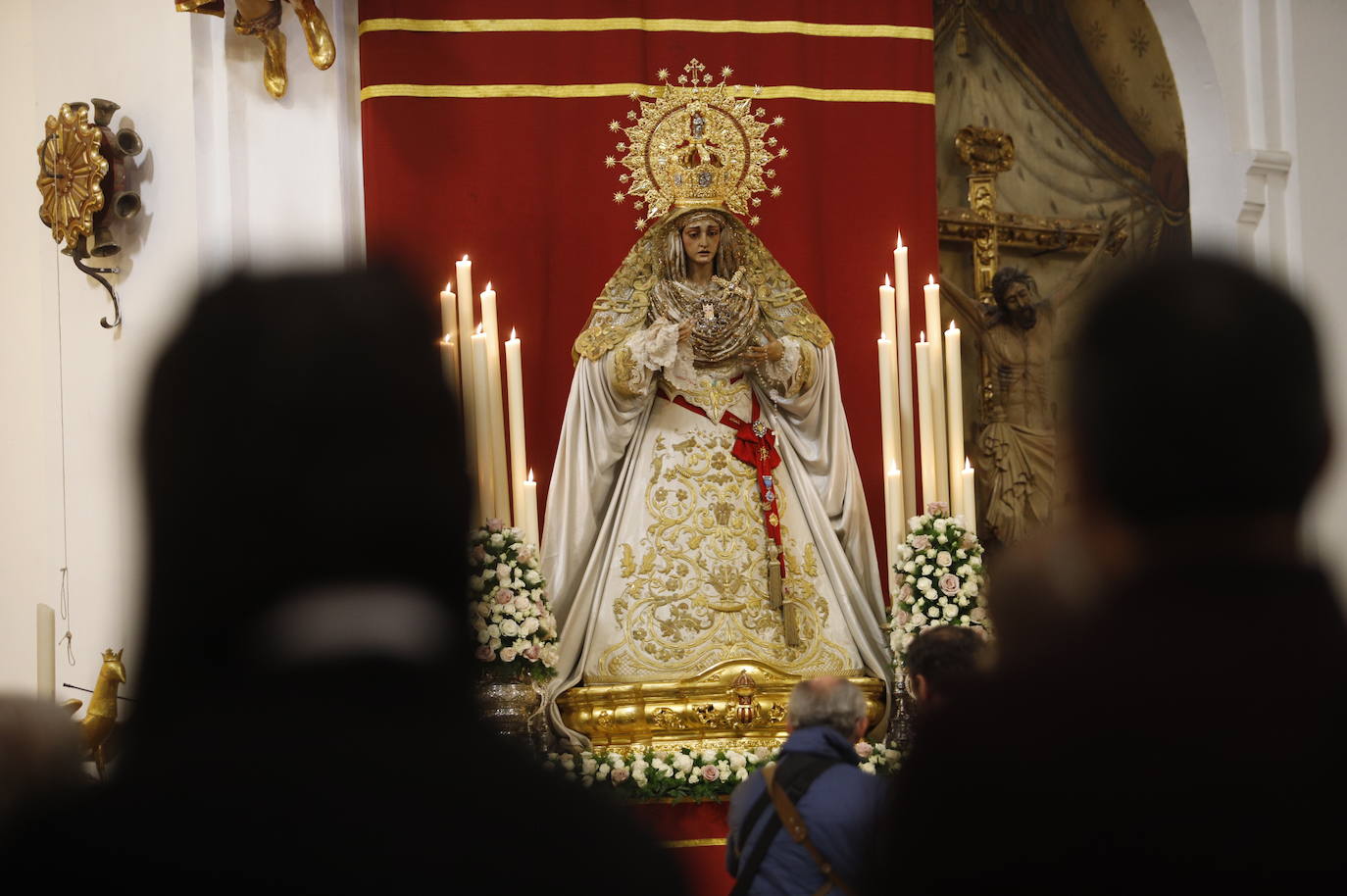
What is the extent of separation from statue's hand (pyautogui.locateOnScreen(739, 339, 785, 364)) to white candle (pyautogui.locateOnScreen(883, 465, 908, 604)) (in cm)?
68

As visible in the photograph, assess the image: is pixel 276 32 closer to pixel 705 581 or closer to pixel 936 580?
pixel 705 581

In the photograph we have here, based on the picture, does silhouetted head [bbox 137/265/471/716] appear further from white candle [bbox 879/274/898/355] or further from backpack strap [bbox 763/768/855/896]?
white candle [bbox 879/274/898/355]

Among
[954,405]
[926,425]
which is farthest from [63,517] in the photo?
[954,405]

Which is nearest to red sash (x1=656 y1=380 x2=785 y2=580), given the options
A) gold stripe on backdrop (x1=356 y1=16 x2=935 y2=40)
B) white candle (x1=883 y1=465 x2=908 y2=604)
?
white candle (x1=883 y1=465 x2=908 y2=604)

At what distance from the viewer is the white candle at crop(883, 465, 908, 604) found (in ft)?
21.1

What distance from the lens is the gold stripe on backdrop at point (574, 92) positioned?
735cm

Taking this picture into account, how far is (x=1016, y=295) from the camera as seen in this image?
8555 mm

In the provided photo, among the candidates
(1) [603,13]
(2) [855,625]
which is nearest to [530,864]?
(2) [855,625]

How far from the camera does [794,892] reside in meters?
3.56

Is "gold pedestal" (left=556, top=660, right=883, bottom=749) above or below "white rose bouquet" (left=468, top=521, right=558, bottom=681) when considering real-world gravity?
below

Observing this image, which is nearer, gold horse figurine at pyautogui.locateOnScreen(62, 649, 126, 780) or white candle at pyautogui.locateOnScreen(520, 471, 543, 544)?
gold horse figurine at pyautogui.locateOnScreen(62, 649, 126, 780)

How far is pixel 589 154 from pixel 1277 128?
11.4ft

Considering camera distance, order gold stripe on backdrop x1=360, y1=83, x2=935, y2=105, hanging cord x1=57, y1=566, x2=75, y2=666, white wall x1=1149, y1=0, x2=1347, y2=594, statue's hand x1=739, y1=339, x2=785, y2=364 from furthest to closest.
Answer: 1. white wall x1=1149, y1=0, x2=1347, y2=594
2. gold stripe on backdrop x1=360, y1=83, x2=935, y2=105
3. hanging cord x1=57, y1=566, x2=75, y2=666
4. statue's hand x1=739, y1=339, x2=785, y2=364

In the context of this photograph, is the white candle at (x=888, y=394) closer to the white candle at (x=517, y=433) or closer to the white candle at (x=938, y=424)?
the white candle at (x=938, y=424)
